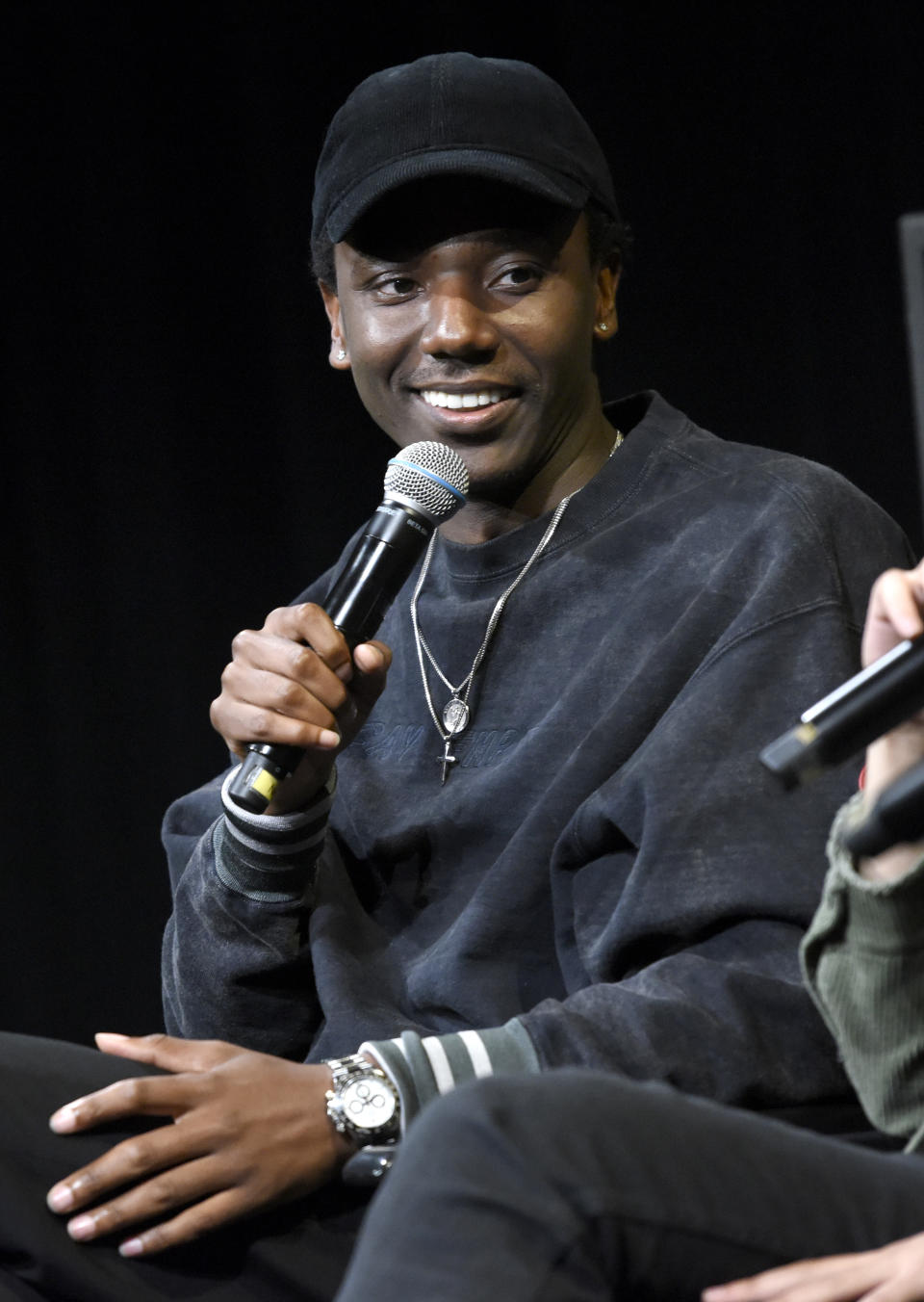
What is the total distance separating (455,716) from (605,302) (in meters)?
0.54

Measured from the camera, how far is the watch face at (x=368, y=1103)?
1.41 meters

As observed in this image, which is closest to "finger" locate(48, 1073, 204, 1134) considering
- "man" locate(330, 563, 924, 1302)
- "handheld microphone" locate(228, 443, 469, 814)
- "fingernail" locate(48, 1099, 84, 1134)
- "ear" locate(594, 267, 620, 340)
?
"fingernail" locate(48, 1099, 84, 1134)

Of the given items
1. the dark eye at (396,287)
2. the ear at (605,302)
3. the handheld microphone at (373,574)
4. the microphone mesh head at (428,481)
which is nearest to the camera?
the handheld microphone at (373,574)

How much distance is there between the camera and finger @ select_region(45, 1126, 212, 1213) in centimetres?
138

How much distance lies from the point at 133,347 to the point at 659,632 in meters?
1.57

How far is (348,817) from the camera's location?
6.19 feet

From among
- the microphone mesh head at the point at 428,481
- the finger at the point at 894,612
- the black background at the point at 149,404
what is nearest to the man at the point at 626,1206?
the finger at the point at 894,612

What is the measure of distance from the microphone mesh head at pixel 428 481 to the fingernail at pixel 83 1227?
66cm

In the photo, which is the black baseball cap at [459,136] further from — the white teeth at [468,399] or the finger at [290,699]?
the finger at [290,699]

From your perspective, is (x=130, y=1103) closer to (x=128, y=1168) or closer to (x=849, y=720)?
(x=128, y=1168)

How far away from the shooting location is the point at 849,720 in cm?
99

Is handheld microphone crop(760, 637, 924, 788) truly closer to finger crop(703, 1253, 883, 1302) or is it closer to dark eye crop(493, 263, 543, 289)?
finger crop(703, 1253, 883, 1302)

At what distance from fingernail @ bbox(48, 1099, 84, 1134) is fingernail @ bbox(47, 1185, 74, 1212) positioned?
0.04 meters

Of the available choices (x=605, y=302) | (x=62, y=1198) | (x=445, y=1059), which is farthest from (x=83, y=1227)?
(x=605, y=302)
